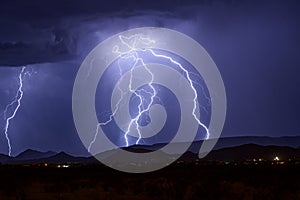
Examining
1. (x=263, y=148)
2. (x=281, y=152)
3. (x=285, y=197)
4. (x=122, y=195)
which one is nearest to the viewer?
(x=285, y=197)

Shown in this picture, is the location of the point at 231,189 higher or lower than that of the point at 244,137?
lower

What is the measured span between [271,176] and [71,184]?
11.2 metres

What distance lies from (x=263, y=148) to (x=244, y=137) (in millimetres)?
49980

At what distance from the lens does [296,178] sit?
34438 millimetres

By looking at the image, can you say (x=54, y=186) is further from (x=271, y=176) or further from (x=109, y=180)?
(x=271, y=176)

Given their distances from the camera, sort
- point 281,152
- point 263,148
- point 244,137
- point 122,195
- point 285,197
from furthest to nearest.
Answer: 1. point 244,137
2. point 263,148
3. point 281,152
4. point 122,195
5. point 285,197

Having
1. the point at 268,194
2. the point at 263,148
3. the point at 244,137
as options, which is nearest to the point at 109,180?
the point at 268,194

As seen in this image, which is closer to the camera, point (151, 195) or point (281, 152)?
point (151, 195)

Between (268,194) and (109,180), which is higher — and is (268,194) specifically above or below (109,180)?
below

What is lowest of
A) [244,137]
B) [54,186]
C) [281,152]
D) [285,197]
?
[285,197]

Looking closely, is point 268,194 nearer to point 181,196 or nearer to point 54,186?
point 181,196

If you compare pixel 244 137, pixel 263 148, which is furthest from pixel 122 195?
pixel 244 137

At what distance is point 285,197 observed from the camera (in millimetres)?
28156

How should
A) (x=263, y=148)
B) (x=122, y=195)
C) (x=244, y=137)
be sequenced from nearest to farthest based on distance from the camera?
(x=122, y=195) → (x=263, y=148) → (x=244, y=137)
